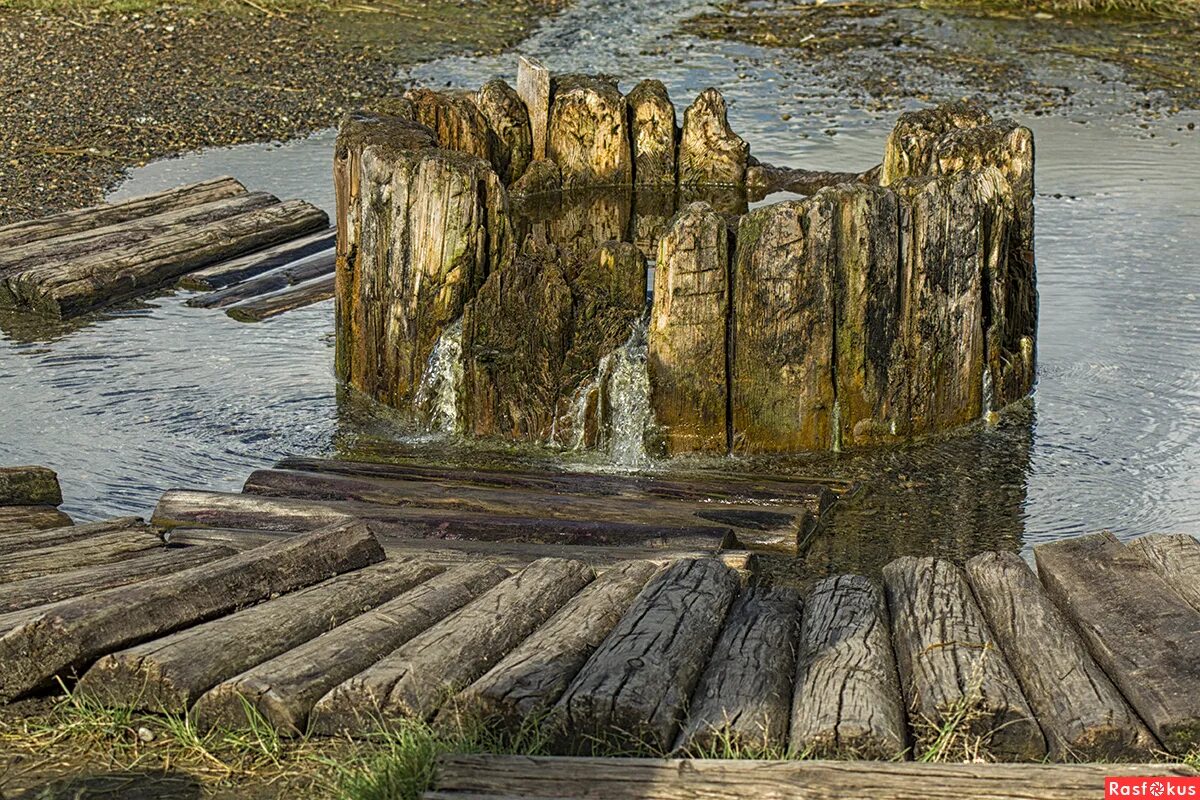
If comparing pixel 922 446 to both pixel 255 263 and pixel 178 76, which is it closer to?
pixel 255 263

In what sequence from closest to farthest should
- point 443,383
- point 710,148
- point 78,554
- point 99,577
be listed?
1. point 99,577
2. point 78,554
3. point 443,383
4. point 710,148

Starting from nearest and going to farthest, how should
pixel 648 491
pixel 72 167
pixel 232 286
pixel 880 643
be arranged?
pixel 880 643 < pixel 648 491 < pixel 232 286 < pixel 72 167

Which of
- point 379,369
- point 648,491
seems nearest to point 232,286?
point 379,369

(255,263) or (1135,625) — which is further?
(255,263)

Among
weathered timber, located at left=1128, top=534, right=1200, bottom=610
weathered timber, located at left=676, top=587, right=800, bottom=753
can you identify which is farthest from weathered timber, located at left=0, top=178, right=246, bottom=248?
weathered timber, located at left=1128, top=534, right=1200, bottom=610

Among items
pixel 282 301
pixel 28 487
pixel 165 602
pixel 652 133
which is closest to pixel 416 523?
pixel 28 487

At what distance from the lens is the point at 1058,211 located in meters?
13.9

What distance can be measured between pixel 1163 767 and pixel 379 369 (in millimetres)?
5862

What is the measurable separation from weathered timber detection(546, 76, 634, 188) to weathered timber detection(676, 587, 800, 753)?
785 cm

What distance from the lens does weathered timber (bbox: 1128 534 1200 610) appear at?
19.1ft

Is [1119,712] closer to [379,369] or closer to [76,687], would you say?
[76,687]

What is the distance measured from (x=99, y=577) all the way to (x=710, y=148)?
8639mm

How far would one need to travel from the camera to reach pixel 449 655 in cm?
521

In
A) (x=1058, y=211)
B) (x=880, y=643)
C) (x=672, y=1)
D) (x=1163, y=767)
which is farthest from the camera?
(x=672, y=1)
